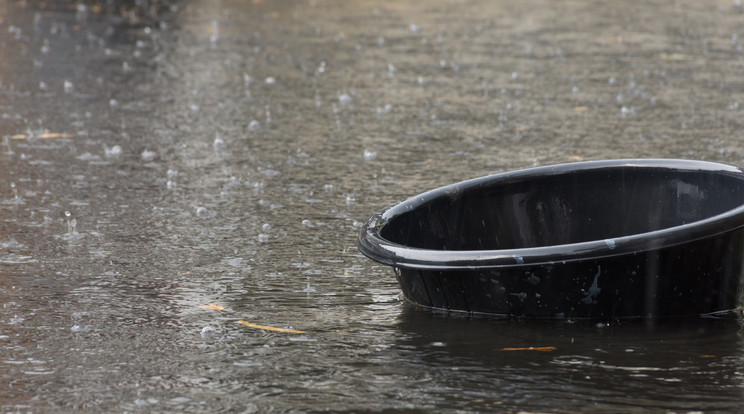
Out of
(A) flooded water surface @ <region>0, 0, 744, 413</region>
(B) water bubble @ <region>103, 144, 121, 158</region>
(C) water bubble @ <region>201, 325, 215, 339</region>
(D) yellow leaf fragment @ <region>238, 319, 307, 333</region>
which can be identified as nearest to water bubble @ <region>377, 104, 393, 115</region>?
(A) flooded water surface @ <region>0, 0, 744, 413</region>

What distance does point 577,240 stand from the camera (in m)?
4.91

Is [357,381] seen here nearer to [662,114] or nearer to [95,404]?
[95,404]

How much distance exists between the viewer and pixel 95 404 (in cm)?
342

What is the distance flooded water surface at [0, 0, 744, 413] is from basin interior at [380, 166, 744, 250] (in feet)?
1.46

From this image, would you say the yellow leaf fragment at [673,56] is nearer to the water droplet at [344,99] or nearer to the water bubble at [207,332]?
the water droplet at [344,99]

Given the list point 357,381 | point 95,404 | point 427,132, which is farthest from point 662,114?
point 95,404

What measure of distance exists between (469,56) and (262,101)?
341cm

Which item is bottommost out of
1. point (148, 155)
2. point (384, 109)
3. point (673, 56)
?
point (148, 155)

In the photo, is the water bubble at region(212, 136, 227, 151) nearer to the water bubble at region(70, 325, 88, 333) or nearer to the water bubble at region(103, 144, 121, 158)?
the water bubble at region(103, 144, 121, 158)

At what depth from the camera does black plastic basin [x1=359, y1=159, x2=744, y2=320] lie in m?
4.03

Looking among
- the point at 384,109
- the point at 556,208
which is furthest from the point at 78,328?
the point at 384,109

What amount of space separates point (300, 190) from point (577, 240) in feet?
7.01

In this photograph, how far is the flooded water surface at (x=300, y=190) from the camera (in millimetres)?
3648

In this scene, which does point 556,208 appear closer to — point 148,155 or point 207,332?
point 207,332
